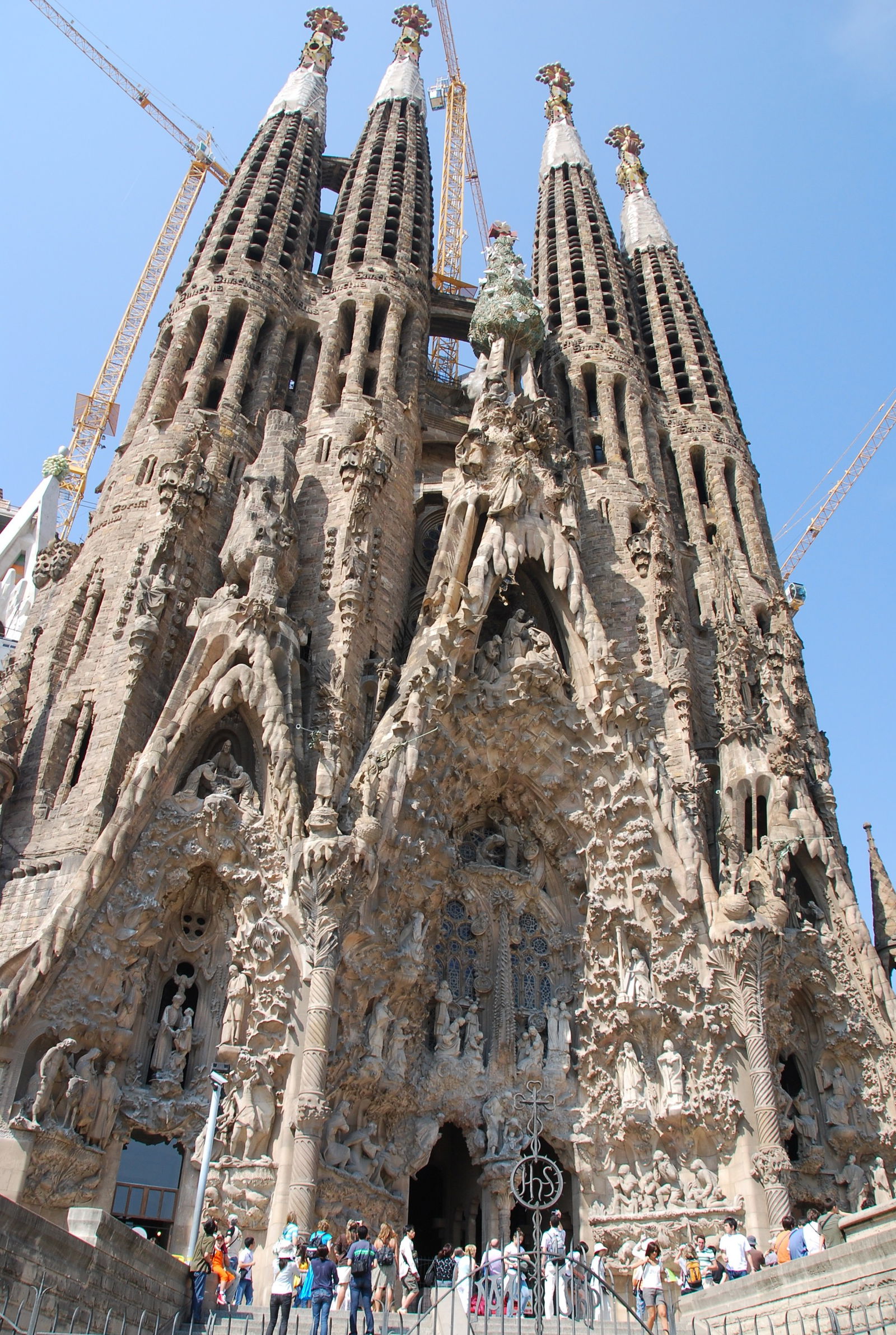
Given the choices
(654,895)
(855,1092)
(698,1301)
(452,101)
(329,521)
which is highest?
(452,101)

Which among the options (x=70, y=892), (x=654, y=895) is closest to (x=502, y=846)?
(x=654, y=895)

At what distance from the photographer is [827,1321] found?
277 inches

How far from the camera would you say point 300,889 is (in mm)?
14188

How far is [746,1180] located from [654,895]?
4.03 m

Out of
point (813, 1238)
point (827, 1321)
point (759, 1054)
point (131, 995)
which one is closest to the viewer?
point (827, 1321)

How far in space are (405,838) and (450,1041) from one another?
128 inches

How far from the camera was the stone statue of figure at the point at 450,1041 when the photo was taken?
630 inches

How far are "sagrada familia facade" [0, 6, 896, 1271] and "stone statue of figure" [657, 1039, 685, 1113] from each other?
0.05 metres

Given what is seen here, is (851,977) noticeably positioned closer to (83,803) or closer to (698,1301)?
(698,1301)

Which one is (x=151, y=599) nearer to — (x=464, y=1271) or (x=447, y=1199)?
(x=464, y=1271)

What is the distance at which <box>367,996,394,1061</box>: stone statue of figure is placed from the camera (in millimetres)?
14383

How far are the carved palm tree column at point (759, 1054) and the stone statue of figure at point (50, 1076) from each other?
→ 890 centimetres

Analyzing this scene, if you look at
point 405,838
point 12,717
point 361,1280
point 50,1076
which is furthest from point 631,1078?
point 12,717

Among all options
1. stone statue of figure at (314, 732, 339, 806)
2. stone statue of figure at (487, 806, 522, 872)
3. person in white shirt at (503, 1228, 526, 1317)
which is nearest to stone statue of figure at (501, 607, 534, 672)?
stone statue of figure at (487, 806, 522, 872)
